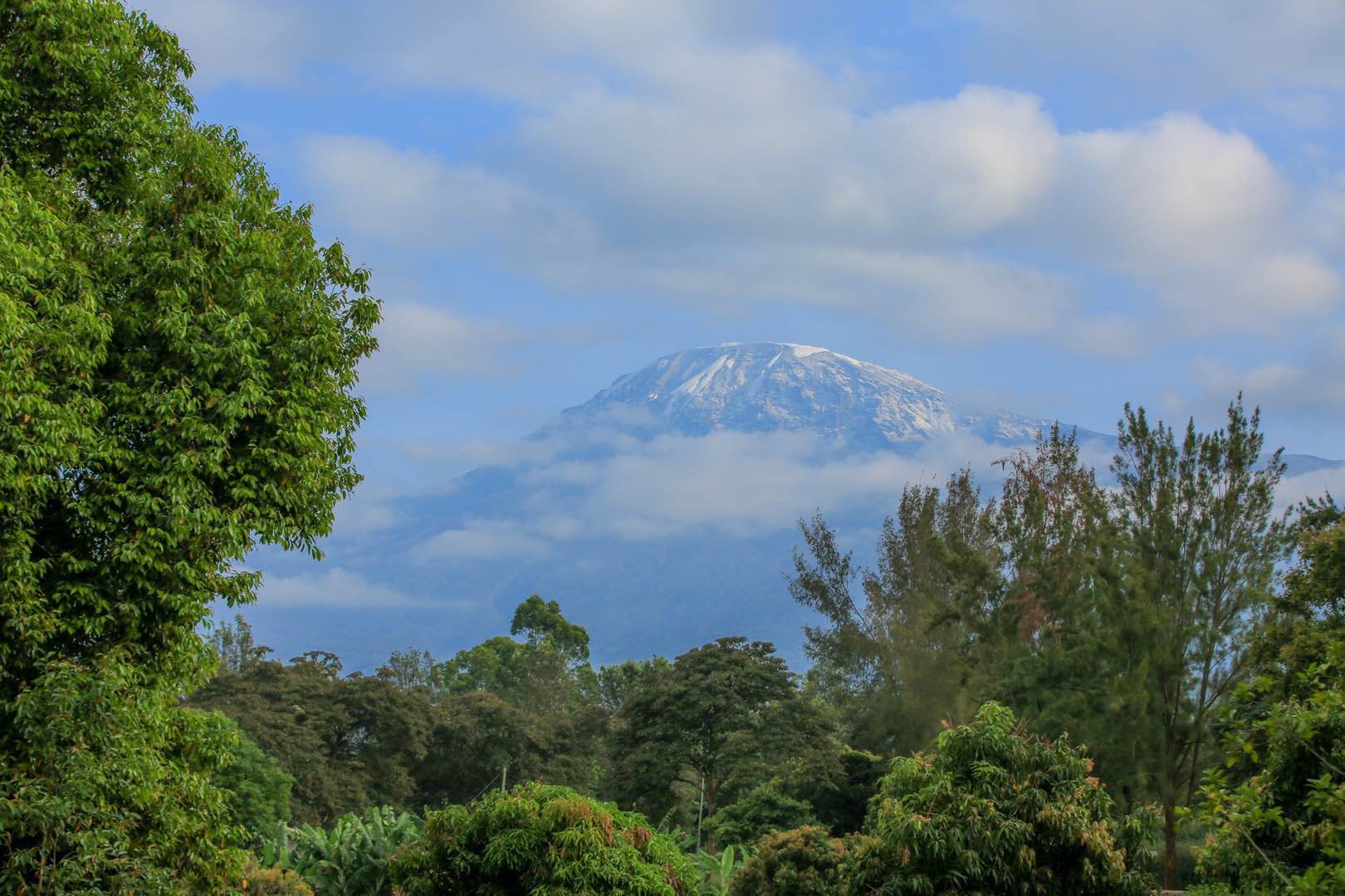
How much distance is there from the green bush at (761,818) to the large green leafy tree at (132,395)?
16.0 meters

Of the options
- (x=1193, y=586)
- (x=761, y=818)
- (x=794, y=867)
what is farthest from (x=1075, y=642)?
(x=794, y=867)

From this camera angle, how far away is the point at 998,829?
1033 centimetres

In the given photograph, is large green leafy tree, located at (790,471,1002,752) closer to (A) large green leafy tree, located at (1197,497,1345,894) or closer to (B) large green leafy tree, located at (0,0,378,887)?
(A) large green leafy tree, located at (1197,497,1345,894)

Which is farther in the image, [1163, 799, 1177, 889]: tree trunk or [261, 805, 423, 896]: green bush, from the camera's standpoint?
[1163, 799, 1177, 889]: tree trunk

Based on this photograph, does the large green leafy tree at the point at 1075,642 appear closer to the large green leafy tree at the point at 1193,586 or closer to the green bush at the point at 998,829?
the large green leafy tree at the point at 1193,586

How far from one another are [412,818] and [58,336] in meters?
14.9

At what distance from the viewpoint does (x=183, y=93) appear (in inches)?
499

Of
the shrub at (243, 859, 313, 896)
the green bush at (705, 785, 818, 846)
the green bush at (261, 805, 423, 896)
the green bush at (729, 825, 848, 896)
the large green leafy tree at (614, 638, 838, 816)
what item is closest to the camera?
the shrub at (243, 859, 313, 896)

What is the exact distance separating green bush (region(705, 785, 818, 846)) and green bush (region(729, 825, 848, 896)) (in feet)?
30.3

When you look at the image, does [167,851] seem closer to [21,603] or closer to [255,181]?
[21,603]

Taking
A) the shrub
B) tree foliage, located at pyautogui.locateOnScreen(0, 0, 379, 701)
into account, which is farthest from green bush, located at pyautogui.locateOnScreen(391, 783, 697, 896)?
tree foliage, located at pyautogui.locateOnScreen(0, 0, 379, 701)

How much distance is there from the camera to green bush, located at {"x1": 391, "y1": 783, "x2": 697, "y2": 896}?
1275cm

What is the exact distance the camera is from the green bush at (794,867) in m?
15.6

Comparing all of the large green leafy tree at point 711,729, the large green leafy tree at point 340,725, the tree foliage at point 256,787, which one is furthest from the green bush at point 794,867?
the large green leafy tree at point 340,725
